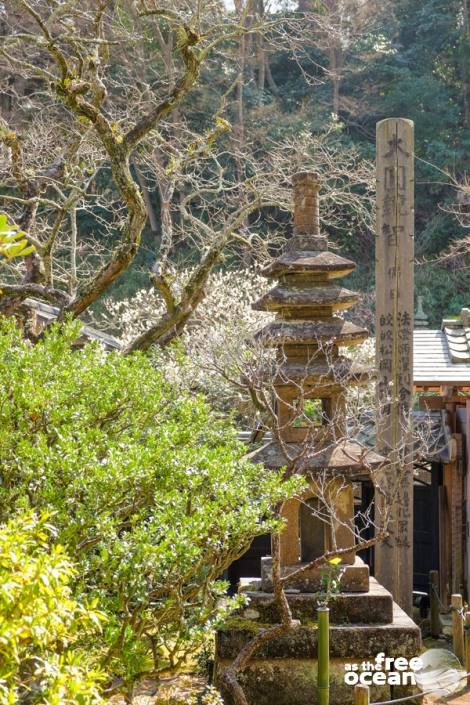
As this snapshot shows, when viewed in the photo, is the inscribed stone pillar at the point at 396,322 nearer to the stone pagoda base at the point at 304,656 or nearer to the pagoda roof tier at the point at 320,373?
the pagoda roof tier at the point at 320,373

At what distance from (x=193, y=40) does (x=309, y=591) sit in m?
5.17

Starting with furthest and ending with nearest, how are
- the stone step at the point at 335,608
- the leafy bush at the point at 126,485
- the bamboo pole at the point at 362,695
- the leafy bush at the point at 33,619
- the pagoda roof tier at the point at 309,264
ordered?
the pagoda roof tier at the point at 309,264, the stone step at the point at 335,608, the bamboo pole at the point at 362,695, the leafy bush at the point at 126,485, the leafy bush at the point at 33,619

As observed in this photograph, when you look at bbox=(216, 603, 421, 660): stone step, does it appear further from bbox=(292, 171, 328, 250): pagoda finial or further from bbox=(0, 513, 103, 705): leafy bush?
bbox=(0, 513, 103, 705): leafy bush

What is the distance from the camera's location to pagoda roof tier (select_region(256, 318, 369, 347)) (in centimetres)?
671

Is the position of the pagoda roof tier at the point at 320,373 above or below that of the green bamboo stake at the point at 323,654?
above

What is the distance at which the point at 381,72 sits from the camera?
24.1 meters

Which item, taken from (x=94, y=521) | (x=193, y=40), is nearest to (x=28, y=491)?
(x=94, y=521)

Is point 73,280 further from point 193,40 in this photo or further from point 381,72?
point 381,72

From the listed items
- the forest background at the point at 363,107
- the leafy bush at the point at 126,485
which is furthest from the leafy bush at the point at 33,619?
the forest background at the point at 363,107

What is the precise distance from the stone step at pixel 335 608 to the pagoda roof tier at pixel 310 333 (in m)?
2.01

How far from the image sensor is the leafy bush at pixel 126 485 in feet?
14.3

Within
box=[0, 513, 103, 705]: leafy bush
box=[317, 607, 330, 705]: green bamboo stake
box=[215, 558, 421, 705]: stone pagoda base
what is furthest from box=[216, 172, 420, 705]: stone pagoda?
box=[0, 513, 103, 705]: leafy bush

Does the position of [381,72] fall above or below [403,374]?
above

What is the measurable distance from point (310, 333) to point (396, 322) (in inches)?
52.0
